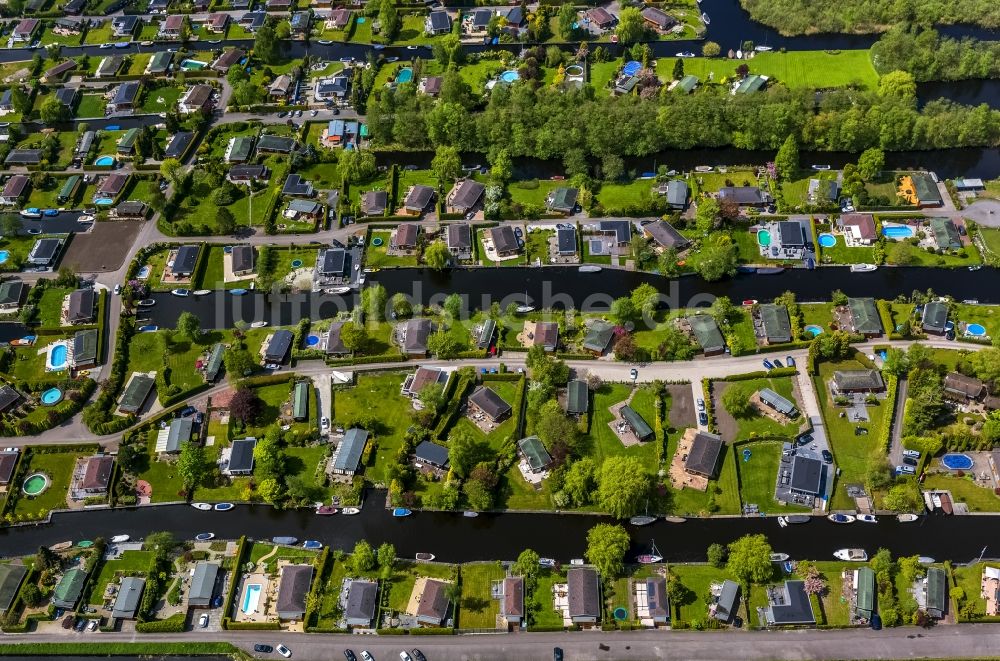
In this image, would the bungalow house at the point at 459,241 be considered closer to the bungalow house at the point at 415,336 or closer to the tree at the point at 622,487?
the bungalow house at the point at 415,336

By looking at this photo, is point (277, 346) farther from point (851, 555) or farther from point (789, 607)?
point (851, 555)

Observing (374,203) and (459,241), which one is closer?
(459,241)

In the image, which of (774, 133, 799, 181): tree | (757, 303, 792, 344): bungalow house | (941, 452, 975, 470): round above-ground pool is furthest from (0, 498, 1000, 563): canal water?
(774, 133, 799, 181): tree

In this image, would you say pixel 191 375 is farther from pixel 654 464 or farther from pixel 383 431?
pixel 654 464

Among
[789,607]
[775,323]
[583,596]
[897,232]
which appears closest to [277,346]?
[583,596]

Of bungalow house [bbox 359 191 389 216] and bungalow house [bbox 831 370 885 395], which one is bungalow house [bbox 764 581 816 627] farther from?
bungalow house [bbox 359 191 389 216]

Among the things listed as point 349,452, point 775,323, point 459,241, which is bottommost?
point 349,452

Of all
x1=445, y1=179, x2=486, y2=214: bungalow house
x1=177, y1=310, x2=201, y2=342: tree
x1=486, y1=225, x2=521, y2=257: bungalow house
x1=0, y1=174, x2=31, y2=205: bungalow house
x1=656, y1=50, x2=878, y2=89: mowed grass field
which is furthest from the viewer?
x1=656, y1=50, x2=878, y2=89: mowed grass field
